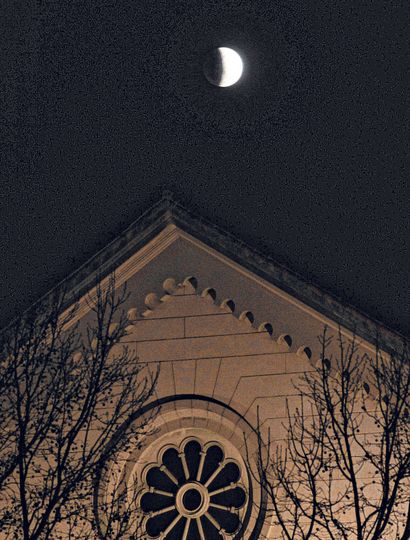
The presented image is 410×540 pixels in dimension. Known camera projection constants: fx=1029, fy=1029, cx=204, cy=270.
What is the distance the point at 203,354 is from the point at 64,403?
12.5 ft

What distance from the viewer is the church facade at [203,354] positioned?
1939 centimetres

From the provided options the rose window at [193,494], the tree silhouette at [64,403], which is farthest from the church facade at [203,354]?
the tree silhouette at [64,403]

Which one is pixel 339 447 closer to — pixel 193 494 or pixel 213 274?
pixel 193 494

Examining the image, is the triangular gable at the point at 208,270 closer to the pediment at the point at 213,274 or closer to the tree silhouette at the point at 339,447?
the pediment at the point at 213,274

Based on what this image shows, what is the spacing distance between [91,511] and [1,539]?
1688 millimetres

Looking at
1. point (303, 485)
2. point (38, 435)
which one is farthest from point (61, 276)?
point (303, 485)

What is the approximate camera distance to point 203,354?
1978cm

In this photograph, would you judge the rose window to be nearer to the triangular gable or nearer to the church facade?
the church facade

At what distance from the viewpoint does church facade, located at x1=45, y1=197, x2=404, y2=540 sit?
19391 mm

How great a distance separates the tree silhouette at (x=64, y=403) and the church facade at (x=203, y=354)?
50 cm

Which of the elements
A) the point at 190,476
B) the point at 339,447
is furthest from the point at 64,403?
the point at 339,447

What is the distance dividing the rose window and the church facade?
0.02 metres

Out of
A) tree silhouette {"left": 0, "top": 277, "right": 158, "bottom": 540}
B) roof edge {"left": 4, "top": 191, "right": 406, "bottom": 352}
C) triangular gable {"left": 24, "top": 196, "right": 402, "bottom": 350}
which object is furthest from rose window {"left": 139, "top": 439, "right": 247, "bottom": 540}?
roof edge {"left": 4, "top": 191, "right": 406, "bottom": 352}

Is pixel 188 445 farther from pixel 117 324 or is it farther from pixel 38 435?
pixel 38 435
